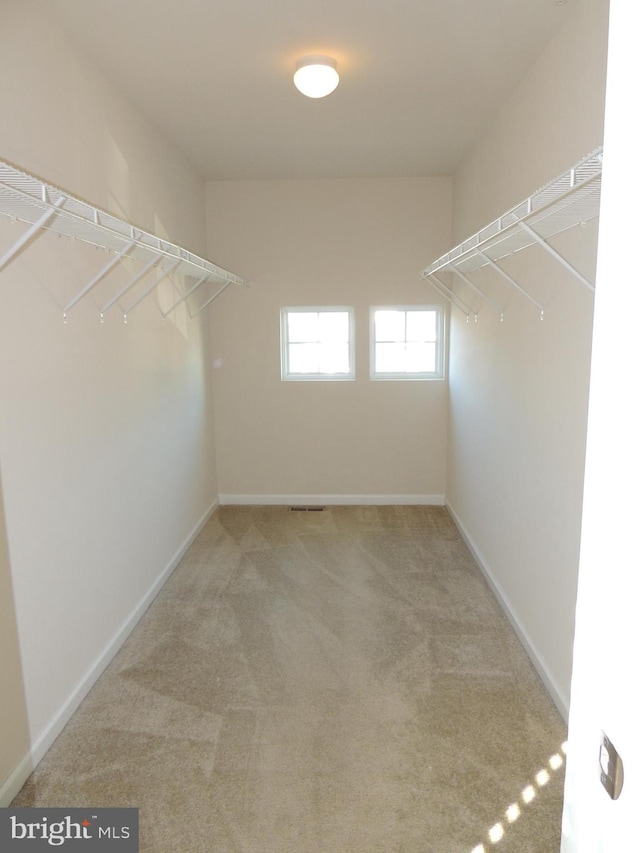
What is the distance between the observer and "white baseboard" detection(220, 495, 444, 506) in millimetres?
5273

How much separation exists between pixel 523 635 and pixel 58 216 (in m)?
2.72

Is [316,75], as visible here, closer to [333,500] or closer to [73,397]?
[73,397]

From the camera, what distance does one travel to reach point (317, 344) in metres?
5.18

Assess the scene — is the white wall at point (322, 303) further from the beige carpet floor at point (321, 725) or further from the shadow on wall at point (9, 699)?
the shadow on wall at point (9, 699)

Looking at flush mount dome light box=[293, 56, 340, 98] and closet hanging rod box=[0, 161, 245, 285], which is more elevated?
flush mount dome light box=[293, 56, 340, 98]

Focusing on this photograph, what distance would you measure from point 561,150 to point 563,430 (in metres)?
1.13

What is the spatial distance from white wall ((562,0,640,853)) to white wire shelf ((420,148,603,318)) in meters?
0.69

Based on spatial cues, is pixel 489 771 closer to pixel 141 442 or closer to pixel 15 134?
pixel 141 442

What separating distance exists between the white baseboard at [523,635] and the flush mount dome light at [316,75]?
9.01ft

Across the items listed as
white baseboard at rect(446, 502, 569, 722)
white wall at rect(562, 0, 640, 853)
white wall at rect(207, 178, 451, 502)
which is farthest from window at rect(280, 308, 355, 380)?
white wall at rect(562, 0, 640, 853)

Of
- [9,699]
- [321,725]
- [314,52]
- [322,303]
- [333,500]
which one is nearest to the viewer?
[9,699]

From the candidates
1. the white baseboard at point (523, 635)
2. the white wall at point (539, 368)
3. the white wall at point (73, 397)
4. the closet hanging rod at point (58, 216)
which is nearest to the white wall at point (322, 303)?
the white wall at point (539, 368)

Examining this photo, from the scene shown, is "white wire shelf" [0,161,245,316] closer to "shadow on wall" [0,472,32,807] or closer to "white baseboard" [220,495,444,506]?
"shadow on wall" [0,472,32,807]

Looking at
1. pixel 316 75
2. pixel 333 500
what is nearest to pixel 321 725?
pixel 316 75
